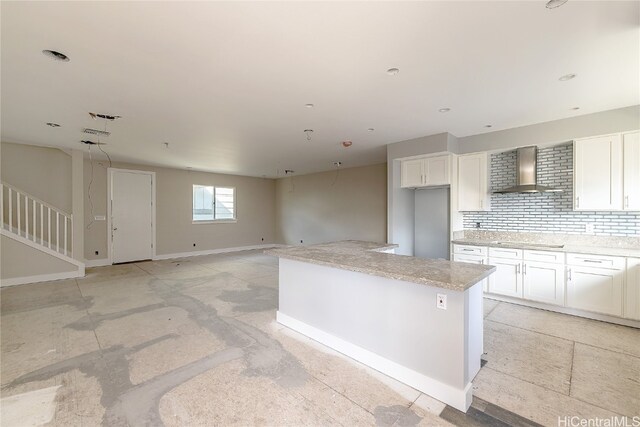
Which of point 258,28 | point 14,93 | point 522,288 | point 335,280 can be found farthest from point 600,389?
point 14,93

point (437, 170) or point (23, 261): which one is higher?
point (437, 170)

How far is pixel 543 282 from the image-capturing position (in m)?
3.61

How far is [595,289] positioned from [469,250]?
4.66 ft

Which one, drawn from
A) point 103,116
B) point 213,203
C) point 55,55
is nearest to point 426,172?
point 55,55

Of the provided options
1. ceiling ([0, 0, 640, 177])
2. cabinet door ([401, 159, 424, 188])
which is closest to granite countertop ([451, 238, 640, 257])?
cabinet door ([401, 159, 424, 188])

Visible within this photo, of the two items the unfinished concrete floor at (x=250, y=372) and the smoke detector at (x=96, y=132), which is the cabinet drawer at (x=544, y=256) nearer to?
the unfinished concrete floor at (x=250, y=372)

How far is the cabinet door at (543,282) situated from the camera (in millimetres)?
3496

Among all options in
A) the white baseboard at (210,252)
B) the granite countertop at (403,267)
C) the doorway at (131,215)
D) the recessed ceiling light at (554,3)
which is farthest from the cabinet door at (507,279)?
the doorway at (131,215)

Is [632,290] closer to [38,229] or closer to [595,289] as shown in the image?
[595,289]

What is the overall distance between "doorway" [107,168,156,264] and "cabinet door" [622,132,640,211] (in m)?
9.20

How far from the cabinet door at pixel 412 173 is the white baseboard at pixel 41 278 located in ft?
21.9

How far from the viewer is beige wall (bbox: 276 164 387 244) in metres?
7.23

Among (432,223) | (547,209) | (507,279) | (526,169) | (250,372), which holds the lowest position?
(250,372)

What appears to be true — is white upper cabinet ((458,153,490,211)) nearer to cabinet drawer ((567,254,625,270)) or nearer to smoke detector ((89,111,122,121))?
cabinet drawer ((567,254,625,270))
